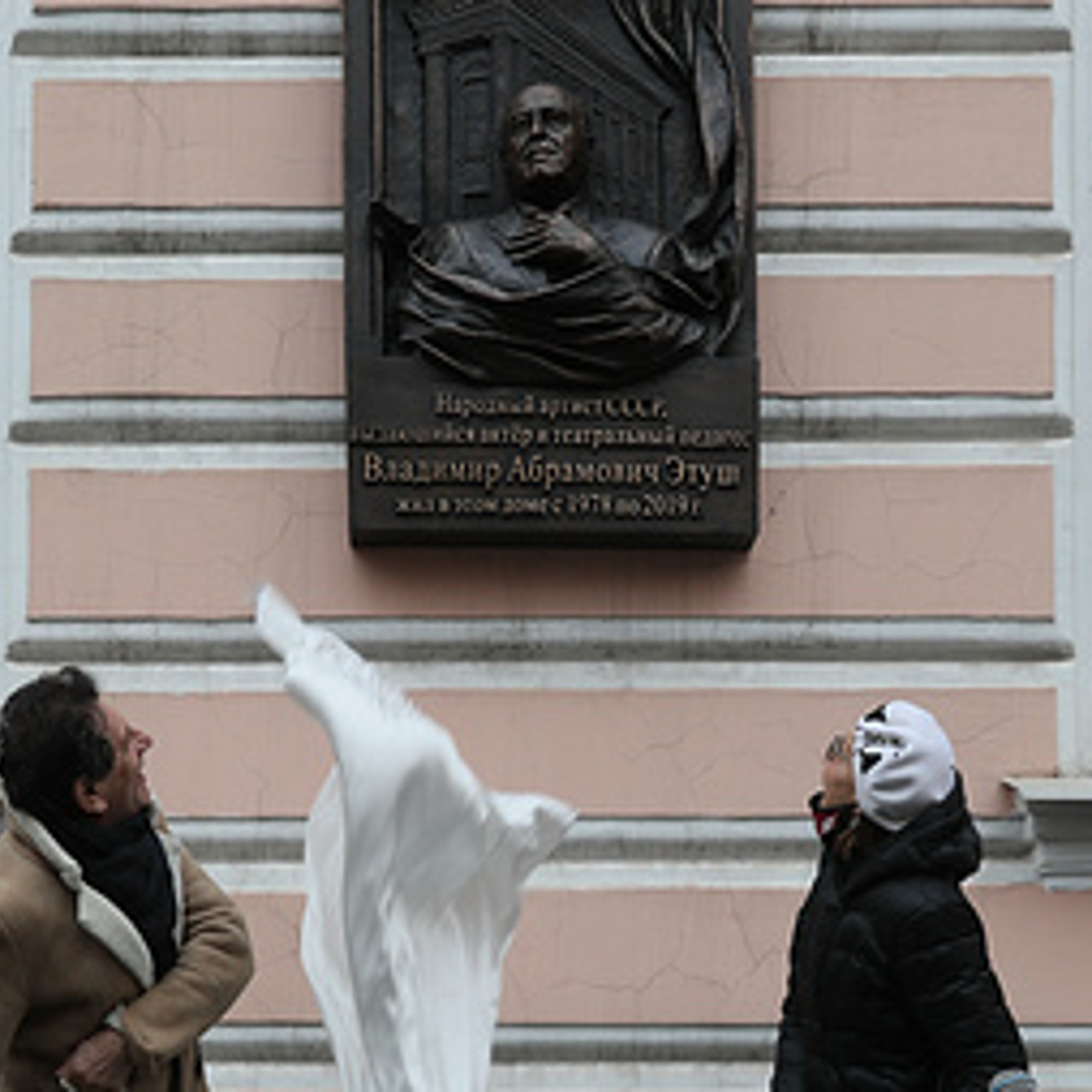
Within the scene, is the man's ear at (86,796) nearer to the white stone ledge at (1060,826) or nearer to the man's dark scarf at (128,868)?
the man's dark scarf at (128,868)

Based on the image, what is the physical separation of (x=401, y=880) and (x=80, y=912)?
648mm

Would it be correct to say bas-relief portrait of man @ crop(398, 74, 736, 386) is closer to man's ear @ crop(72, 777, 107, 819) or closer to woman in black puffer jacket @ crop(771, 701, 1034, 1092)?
woman in black puffer jacket @ crop(771, 701, 1034, 1092)

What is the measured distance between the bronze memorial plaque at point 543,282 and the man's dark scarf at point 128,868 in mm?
2128

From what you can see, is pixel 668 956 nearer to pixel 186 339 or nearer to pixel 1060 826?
pixel 1060 826

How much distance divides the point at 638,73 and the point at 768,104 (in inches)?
13.2

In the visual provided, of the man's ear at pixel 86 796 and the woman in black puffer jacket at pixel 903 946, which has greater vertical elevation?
the man's ear at pixel 86 796

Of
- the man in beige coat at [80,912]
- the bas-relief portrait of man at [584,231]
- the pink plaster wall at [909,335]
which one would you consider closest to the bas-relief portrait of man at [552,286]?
the bas-relief portrait of man at [584,231]

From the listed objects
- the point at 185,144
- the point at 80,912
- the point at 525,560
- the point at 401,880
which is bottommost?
the point at 80,912

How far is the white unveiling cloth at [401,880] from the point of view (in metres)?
3.81

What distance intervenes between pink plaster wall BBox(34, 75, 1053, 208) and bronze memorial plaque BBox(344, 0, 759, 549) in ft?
0.63

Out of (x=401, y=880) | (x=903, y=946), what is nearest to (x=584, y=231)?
(x=903, y=946)

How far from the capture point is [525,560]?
21.6ft

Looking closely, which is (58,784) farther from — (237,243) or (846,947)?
(237,243)

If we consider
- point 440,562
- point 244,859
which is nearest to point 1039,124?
point 440,562
